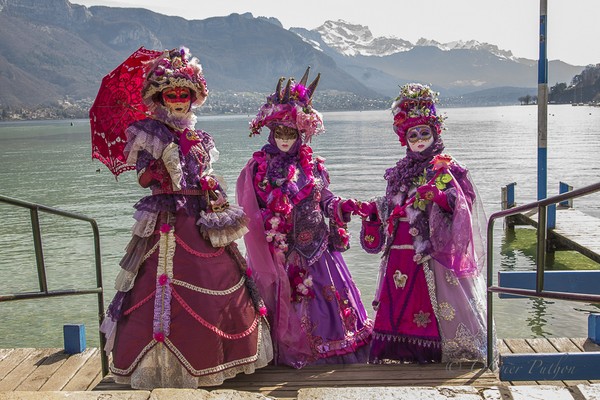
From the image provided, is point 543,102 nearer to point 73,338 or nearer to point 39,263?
point 73,338

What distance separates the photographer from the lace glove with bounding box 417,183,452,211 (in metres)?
5.36

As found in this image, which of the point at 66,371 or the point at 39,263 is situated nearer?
the point at 39,263

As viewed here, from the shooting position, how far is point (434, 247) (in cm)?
544

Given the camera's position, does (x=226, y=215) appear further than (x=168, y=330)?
Yes

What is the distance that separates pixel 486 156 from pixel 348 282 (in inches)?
1490

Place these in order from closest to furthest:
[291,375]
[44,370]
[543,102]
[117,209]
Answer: [291,375] → [44,370] → [543,102] → [117,209]

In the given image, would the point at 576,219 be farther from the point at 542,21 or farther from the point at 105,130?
the point at 105,130

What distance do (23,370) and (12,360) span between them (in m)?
0.28

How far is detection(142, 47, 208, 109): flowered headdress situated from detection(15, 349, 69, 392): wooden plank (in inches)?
93.9

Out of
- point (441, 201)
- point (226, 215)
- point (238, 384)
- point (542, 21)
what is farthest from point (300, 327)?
point (542, 21)

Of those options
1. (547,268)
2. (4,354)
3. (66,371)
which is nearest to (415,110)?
(66,371)

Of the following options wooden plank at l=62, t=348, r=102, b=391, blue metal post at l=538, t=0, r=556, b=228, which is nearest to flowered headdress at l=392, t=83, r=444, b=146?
wooden plank at l=62, t=348, r=102, b=391

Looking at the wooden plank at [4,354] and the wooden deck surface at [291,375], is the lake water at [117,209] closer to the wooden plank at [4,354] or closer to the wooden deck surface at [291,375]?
the wooden plank at [4,354]

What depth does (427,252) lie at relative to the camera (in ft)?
18.0
